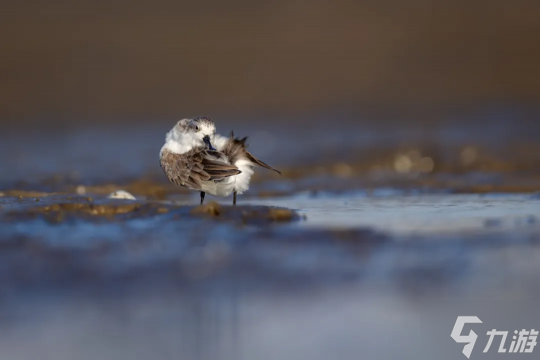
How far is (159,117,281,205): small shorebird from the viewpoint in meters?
6.25

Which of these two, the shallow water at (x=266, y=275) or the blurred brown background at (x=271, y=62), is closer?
the shallow water at (x=266, y=275)

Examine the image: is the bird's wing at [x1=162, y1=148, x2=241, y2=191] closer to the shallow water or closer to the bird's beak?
the bird's beak

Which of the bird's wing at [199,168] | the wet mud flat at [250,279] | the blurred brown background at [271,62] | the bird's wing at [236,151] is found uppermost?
the blurred brown background at [271,62]

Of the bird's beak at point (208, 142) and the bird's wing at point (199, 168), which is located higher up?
the bird's beak at point (208, 142)

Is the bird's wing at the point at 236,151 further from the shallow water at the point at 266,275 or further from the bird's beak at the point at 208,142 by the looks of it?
the shallow water at the point at 266,275

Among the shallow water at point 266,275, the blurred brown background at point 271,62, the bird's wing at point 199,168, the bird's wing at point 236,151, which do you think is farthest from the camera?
the blurred brown background at point 271,62

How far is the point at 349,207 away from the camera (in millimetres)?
6641

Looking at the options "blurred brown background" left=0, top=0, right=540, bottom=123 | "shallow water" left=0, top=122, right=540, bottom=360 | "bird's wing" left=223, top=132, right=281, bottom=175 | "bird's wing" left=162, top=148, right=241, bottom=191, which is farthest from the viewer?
"blurred brown background" left=0, top=0, right=540, bottom=123

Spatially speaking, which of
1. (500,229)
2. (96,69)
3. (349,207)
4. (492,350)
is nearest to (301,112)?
(96,69)

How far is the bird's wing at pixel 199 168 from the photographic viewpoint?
616 centimetres

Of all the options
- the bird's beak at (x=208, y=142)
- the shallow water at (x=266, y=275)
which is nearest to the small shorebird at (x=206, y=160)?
the bird's beak at (x=208, y=142)

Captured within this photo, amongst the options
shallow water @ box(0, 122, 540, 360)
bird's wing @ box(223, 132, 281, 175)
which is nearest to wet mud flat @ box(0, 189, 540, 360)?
shallow water @ box(0, 122, 540, 360)

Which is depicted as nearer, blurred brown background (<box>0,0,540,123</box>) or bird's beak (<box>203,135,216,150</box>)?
bird's beak (<box>203,135,216,150</box>)

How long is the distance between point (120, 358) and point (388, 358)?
952 mm
